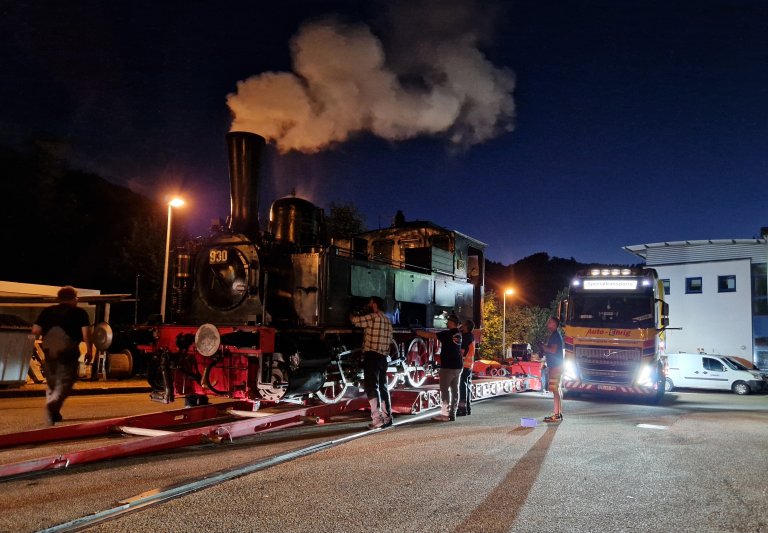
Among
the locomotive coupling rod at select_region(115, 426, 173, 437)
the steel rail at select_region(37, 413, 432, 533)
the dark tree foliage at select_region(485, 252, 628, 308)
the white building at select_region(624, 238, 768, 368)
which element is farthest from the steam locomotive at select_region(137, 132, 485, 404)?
the dark tree foliage at select_region(485, 252, 628, 308)

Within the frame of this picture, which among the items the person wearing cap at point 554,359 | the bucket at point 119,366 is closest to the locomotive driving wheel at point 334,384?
the person wearing cap at point 554,359

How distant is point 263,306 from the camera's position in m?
7.87

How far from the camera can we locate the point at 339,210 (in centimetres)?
3334

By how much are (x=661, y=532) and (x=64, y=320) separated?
22.2ft

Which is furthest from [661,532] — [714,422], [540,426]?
[714,422]

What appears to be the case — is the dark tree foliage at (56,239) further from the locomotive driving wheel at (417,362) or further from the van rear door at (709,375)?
the van rear door at (709,375)

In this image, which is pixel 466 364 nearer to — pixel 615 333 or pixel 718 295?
pixel 615 333

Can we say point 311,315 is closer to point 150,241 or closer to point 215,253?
point 215,253

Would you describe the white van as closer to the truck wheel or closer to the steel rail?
the truck wheel

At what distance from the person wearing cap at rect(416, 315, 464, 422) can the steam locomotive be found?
28.5 inches

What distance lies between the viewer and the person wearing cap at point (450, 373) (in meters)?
7.96

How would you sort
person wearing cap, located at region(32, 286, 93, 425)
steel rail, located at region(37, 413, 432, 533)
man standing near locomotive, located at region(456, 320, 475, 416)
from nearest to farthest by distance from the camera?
steel rail, located at region(37, 413, 432, 533) → person wearing cap, located at region(32, 286, 93, 425) → man standing near locomotive, located at region(456, 320, 475, 416)

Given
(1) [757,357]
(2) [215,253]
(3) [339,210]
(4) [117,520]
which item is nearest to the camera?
(4) [117,520]

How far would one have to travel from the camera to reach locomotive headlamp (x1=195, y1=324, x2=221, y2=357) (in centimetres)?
732
